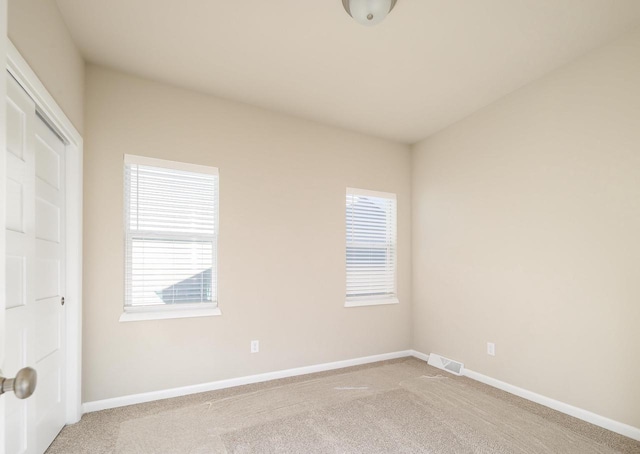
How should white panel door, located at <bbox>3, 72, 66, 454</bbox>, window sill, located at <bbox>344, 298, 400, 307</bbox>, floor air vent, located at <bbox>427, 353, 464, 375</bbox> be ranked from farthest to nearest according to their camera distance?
window sill, located at <bbox>344, 298, 400, 307</bbox>
floor air vent, located at <bbox>427, 353, 464, 375</bbox>
white panel door, located at <bbox>3, 72, 66, 454</bbox>

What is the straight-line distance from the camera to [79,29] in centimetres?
232

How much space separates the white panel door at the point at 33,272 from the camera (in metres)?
1.59

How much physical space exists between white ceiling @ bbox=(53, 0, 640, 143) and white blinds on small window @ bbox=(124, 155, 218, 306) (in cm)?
83

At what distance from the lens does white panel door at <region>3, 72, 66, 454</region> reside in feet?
5.23

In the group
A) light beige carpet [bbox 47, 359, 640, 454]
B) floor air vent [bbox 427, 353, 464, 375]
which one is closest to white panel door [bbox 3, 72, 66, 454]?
light beige carpet [bbox 47, 359, 640, 454]

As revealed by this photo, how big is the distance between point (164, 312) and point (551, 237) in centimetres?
341

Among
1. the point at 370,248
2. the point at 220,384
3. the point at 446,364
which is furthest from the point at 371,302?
the point at 220,384

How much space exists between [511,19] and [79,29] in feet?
9.79

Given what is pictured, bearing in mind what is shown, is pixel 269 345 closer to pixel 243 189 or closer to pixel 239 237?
pixel 239 237

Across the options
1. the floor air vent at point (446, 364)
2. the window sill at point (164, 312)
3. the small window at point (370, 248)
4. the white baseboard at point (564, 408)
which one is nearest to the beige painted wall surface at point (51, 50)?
the window sill at point (164, 312)

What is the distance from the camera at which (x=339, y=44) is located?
250 centimetres

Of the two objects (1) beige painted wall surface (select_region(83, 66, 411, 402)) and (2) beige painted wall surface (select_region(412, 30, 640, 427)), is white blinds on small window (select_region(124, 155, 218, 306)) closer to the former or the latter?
(1) beige painted wall surface (select_region(83, 66, 411, 402))

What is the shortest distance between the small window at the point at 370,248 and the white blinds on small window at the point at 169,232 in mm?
1591

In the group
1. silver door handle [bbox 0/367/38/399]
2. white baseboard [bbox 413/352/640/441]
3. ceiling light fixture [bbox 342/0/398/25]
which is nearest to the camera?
silver door handle [bbox 0/367/38/399]
